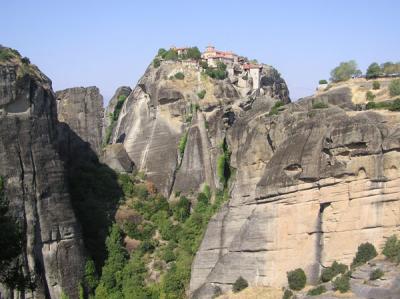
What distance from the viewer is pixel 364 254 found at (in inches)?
1599

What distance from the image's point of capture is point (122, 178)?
197 ft

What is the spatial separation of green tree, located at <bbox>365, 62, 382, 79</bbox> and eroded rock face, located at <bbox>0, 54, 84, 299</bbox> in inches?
783

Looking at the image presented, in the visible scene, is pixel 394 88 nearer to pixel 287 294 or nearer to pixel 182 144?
pixel 287 294

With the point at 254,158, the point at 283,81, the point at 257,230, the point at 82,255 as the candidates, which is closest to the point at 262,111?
the point at 254,158

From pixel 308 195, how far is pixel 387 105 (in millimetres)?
6482

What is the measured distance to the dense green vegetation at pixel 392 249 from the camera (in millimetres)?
39219

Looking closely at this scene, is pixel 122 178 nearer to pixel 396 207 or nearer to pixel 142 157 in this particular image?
pixel 142 157

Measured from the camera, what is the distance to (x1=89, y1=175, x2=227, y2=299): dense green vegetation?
167 feet

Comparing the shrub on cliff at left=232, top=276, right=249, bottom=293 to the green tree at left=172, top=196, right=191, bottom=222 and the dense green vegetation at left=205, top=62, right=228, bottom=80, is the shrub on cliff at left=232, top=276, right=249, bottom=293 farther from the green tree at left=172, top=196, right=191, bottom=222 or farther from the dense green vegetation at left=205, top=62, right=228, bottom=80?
the dense green vegetation at left=205, top=62, right=228, bottom=80

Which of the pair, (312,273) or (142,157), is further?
(142,157)

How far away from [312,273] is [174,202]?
17.8 metres

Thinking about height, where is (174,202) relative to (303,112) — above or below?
below

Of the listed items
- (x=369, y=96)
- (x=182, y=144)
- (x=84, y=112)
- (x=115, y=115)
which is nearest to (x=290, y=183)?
(x=369, y=96)

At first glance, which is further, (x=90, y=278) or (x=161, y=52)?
(x=161, y=52)
